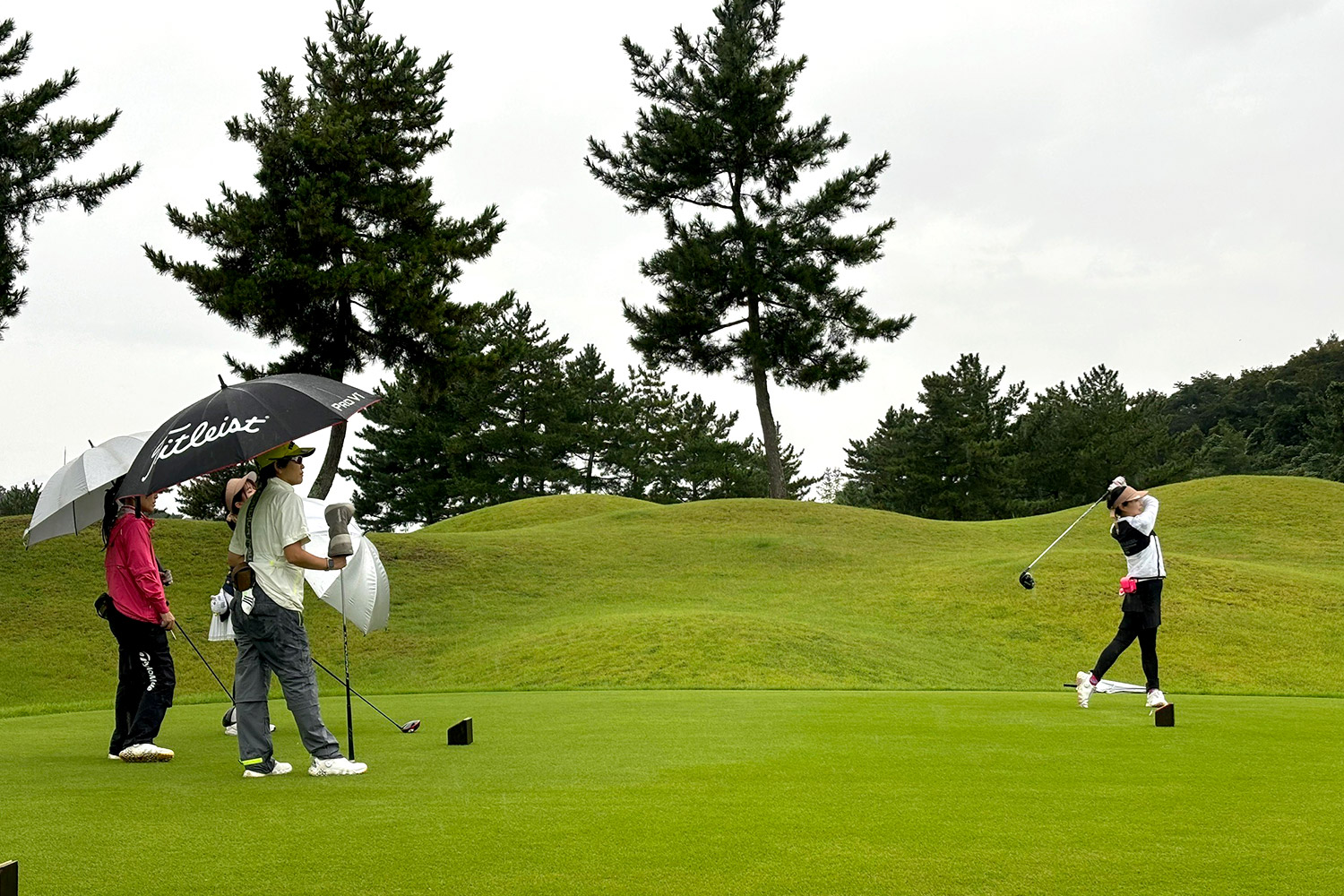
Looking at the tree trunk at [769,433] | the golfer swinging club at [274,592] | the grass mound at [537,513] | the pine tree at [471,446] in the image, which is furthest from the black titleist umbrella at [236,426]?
the pine tree at [471,446]

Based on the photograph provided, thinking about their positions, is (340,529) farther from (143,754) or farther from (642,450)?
(642,450)

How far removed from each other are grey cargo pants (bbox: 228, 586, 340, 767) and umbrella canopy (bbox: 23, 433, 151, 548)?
222 centimetres

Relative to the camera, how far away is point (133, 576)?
28.2 ft

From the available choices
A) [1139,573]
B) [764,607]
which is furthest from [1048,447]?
[1139,573]

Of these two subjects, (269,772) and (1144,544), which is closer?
(269,772)

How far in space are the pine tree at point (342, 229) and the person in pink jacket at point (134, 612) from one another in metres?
19.4

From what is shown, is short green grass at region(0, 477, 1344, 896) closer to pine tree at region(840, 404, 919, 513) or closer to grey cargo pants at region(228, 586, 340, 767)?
grey cargo pants at region(228, 586, 340, 767)

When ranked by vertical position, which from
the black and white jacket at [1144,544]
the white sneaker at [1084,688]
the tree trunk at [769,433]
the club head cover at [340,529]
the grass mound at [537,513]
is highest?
the tree trunk at [769,433]

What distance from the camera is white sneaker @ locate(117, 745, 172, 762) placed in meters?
7.94

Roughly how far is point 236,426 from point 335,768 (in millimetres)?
2131

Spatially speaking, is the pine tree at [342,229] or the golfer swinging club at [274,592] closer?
the golfer swinging club at [274,592]

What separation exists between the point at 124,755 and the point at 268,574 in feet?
5.75

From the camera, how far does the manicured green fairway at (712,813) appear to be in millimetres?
4512

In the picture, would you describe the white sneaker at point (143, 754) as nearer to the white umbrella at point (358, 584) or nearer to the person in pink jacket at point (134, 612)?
the person in pink jacket at point (134, 612)
